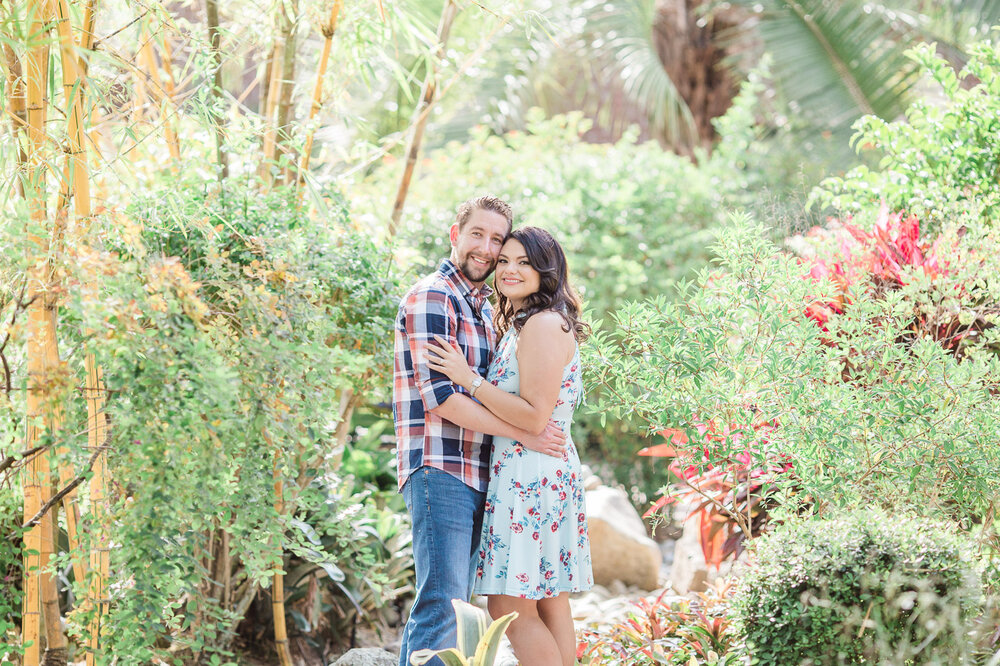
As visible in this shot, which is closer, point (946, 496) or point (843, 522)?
point (843, 522)

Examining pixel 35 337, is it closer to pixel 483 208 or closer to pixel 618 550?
pixel 483 208

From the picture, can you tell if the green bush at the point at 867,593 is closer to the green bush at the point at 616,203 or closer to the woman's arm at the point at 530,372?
the woman's arm at the point at 530,372

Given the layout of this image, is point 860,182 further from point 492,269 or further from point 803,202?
point 492,269

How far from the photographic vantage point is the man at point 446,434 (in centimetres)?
263

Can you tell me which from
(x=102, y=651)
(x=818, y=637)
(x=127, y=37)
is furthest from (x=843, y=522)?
(x=127, y=37)

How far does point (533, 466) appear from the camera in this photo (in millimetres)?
2719

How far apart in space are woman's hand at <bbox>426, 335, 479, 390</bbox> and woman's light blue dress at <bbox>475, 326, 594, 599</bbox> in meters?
0.15

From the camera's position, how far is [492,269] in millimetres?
2836

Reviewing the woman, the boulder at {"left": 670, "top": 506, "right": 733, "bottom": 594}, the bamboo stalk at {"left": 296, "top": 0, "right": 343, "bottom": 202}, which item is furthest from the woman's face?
the boulder at {"left": 670, "top": 506, "right": 733, "bottom": 594}

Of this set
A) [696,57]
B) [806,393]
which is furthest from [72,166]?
[696,57]

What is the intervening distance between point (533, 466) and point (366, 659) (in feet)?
3.41

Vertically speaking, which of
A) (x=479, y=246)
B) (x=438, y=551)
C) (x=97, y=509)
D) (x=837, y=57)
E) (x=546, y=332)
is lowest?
A: (x=438, y=551)

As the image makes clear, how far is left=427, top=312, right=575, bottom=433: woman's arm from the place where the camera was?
264 cm

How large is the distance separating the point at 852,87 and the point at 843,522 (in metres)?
7.53
